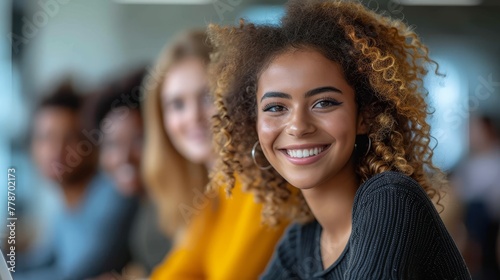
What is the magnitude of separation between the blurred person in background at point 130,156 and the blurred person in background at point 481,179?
4.19 feet

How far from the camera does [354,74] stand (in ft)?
4.62

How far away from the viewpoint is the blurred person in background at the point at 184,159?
2.61 metres

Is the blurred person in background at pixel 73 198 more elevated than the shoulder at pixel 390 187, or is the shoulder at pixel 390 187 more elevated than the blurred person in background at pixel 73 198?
the shoulder at pixel 390 187

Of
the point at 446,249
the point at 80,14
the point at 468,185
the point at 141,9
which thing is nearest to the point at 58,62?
the point at 80,14

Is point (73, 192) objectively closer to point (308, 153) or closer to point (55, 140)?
point (55, 140)

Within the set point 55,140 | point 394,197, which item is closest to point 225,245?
point 55,140

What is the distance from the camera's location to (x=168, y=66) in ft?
9.20

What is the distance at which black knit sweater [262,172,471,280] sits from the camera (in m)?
1.21

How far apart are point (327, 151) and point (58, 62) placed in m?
1.78

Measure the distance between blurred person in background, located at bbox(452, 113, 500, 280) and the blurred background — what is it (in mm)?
128

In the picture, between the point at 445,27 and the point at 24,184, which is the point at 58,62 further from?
the point at 445,27

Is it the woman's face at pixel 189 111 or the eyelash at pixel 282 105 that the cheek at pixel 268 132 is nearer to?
the eyelash at pixel 282 105

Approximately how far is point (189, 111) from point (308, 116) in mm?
1397

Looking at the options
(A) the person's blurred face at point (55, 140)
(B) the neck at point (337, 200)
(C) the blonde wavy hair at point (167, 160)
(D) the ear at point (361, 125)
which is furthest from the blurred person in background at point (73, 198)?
(D) the ear at point (361, 125)
